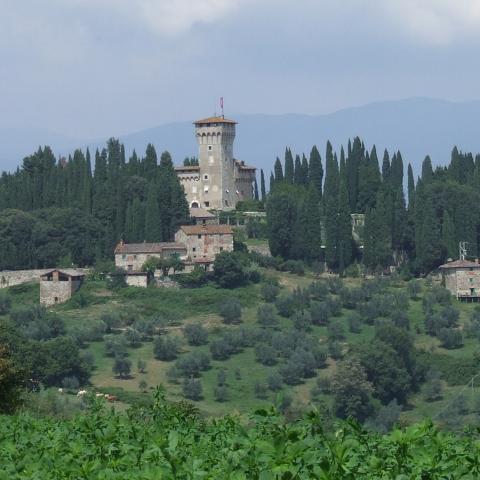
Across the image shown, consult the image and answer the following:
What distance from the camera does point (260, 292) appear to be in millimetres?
82375

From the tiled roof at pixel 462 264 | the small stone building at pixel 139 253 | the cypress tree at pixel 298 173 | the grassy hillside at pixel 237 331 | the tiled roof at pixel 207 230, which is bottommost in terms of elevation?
the grassy hillside at pixel 237 331

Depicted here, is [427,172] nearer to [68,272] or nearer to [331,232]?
[331,232]

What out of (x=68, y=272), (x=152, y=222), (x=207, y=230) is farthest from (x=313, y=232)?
(x=68, y=272)

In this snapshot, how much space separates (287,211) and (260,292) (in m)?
6.16

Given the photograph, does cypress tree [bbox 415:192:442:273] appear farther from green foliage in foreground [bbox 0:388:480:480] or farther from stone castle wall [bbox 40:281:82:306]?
green foliage in foreground [bbox 0:388:480:480]

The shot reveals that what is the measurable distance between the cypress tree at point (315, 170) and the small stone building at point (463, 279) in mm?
13683

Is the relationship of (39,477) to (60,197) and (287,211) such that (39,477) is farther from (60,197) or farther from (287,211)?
(60,197)

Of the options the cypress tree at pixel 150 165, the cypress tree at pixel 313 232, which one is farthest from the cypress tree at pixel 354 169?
the cypress tree at pixel 150 165

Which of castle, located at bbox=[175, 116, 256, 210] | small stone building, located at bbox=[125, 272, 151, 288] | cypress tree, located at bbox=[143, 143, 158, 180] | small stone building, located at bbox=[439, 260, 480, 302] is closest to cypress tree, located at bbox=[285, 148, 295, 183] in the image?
castle, located at bbox=[175, 116, 256, 210]

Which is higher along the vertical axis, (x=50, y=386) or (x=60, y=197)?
(x=60, y=197)

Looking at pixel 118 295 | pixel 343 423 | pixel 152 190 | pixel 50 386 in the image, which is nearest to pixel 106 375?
pixel 50 386

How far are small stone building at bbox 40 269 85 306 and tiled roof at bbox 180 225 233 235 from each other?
662 cm

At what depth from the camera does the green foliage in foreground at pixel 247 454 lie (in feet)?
50.4

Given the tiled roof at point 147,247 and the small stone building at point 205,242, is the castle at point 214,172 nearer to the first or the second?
the small stone building at point 205,242
